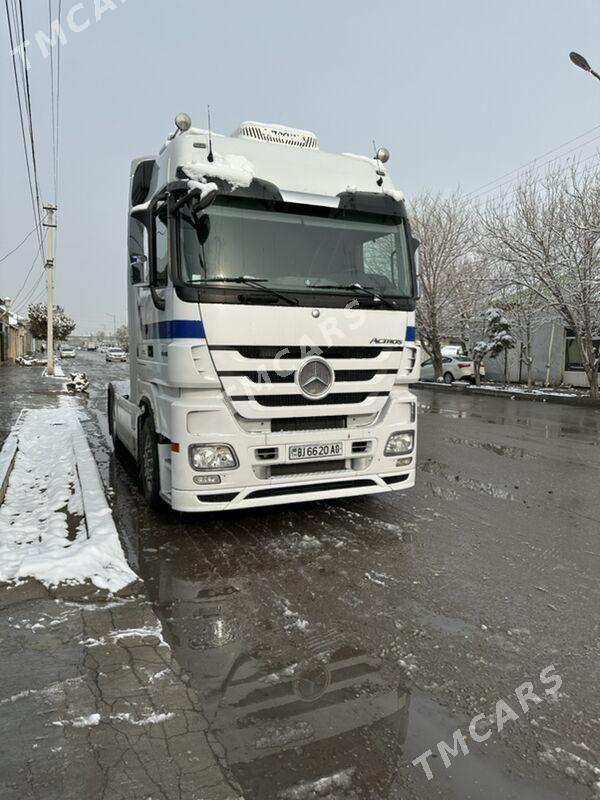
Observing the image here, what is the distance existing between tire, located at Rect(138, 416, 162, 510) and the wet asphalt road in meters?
0.20

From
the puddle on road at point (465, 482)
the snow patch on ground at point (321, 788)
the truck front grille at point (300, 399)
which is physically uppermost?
the truck front grille at point (300, 399)

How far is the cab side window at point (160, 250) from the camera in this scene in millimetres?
4766

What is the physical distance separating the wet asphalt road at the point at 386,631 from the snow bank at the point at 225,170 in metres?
3.13

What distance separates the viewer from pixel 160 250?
488 centimetres

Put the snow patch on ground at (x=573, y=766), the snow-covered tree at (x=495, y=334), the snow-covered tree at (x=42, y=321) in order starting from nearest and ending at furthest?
the snow patch on ground at (x=573, y=766) → the snow-covered tree at (x=495, y=334) → the snow-covered tree at (x=42, y=321)

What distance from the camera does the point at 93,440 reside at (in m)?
10.1

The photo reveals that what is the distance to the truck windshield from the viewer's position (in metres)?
4.66

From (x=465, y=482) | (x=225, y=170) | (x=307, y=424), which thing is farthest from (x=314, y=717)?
(x=465, y=482)

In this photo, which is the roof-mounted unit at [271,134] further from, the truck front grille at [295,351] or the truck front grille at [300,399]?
the truck front grille at [300,399]

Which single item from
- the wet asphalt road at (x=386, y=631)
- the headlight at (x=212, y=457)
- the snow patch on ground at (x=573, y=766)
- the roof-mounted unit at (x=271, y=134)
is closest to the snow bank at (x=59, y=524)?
the wet asphalt road at (x=386, y=631)

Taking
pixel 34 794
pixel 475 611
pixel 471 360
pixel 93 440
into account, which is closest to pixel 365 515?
pixel 475 611

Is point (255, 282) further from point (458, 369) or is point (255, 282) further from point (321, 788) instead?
point (458, 369)

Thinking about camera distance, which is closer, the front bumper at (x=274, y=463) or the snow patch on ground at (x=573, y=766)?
the snow patch on ground at (x=573, y=766)

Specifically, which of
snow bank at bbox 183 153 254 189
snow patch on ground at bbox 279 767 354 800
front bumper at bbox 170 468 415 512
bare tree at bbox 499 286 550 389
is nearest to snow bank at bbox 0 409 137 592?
front bumper at bbox 170 468 415 512
